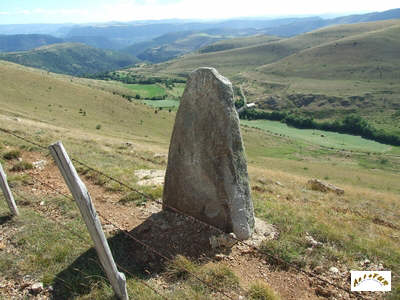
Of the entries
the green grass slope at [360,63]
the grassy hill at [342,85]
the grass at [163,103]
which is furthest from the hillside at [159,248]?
the green grass slope at [360,63]

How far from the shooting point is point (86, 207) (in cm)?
531

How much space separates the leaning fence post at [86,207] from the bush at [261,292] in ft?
8.80

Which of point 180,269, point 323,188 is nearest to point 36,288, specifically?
point 180,269

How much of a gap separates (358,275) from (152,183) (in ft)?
27.3

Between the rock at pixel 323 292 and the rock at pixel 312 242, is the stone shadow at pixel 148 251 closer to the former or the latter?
the rock at pixel 323 292

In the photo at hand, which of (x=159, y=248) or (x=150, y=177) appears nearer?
(x=159, y=248)

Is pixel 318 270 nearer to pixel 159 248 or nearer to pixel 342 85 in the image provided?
pixel 159 248

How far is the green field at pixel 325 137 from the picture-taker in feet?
318

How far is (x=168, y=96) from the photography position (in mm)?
155375

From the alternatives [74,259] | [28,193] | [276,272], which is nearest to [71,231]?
[74,259]

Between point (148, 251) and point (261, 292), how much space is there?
3.13 m

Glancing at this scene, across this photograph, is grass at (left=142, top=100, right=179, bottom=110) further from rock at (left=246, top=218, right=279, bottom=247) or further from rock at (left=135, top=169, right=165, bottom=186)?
rock at (left=246, top=218, right=279, bottom=247)

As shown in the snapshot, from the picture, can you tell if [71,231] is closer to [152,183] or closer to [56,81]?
[152,183]

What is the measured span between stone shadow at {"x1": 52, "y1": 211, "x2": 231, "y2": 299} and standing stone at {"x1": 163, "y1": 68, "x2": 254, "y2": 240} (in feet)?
2.04
